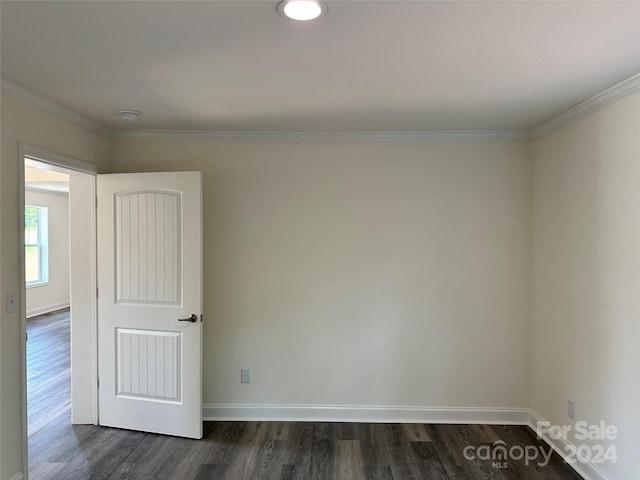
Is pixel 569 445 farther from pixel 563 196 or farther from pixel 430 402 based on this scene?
pixel 563 196

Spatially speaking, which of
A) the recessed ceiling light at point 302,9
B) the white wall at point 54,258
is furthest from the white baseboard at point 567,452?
the white wall at point 54,258

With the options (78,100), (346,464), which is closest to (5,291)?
(78,100)

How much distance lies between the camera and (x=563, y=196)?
8.79ft

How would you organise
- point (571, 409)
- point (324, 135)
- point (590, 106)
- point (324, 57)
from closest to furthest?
1. point (324, 57)
2. point (590, 106)
3. point (571, 409)
4. point (324, 135)

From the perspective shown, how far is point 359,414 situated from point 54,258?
746 cm

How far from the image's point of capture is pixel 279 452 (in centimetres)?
271

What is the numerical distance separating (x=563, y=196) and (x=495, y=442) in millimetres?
1891

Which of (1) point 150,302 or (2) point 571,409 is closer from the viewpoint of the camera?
(2) point 571,409

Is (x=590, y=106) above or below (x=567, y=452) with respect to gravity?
above

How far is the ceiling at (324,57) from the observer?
4.61 ft

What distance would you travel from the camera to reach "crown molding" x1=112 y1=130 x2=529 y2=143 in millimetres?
3062

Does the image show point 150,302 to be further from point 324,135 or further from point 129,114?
point 324,135

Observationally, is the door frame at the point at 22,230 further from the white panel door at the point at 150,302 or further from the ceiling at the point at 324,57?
the ceiling at the point at 324,57

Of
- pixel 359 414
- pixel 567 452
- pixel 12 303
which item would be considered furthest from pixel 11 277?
pixel 567 452
